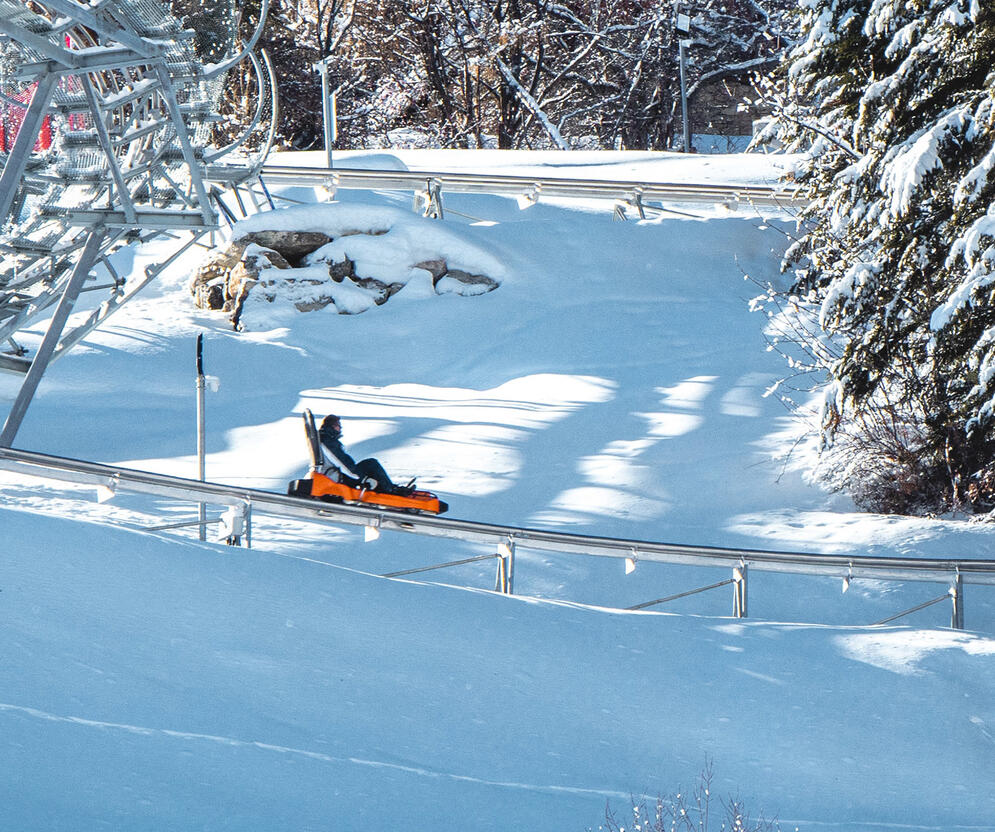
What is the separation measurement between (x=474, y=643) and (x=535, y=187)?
16859 millimetres

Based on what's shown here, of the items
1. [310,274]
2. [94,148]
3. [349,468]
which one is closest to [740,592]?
[349,468]

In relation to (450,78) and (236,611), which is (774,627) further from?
(450,78)

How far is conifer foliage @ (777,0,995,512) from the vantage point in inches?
455

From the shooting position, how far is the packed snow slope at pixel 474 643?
560 cm

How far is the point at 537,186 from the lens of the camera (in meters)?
23.4

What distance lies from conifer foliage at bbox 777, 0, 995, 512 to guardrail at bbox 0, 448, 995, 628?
91.4 inches

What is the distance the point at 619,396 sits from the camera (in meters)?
17.3

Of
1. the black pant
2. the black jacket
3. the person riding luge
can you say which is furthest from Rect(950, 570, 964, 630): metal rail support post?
the black jacket

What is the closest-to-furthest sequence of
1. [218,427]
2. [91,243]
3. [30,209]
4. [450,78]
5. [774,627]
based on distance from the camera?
[774,627], [91,243], [30,209], [218,427], [450,78]

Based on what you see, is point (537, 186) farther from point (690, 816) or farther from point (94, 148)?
point (690, 816)

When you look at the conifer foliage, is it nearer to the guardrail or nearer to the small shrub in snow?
the guardrail

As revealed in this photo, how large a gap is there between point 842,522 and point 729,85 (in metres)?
30.2

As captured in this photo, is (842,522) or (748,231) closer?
(842,522)

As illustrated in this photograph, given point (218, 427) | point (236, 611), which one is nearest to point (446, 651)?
point (236, 611)
